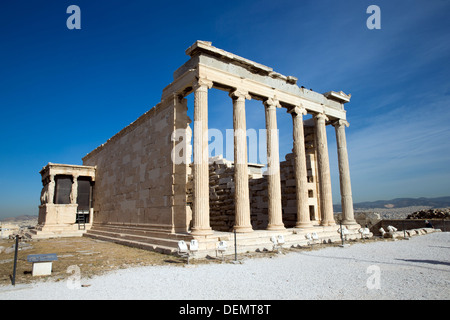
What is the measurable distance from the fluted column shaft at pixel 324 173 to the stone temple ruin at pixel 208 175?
0.19 ft

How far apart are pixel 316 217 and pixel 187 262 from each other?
11.6m

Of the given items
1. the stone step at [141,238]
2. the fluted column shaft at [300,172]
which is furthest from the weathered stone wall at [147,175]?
the fluted column shaft at [300,172]

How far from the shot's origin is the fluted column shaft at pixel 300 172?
16.1 m

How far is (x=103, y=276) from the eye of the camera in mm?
7961

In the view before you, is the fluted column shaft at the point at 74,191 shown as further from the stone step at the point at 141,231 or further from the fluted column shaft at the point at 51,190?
the stone step at the point at 141,231

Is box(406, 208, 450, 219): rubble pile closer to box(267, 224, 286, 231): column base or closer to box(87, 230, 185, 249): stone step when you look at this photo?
box(267, 224, 286, 231): column base

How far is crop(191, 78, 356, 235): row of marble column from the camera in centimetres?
1241

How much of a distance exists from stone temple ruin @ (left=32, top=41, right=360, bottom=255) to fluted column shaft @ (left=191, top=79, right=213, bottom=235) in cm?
4

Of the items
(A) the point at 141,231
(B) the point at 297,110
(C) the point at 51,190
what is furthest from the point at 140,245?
(C) the point at 51,190

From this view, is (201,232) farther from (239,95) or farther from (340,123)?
(340,123)

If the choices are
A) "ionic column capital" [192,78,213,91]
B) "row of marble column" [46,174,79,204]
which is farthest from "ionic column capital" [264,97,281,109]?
Result: "row of marble column" [46,174,79,204]

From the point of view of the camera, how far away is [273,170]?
14.8 metres
